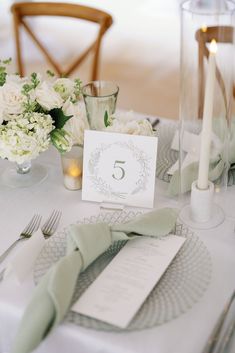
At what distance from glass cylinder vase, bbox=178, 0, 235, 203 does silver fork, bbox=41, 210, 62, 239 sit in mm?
289

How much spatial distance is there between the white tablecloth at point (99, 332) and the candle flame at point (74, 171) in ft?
0.15

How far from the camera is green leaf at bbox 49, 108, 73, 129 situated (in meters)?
1.23

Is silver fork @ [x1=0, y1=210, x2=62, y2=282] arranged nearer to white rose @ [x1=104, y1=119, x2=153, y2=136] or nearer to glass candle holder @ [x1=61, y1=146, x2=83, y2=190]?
glass candle holder @ [x1=61, y1=146, x2=83, y2=190]

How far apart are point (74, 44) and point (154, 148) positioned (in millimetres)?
2396

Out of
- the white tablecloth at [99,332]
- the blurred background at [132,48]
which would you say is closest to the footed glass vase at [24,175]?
the white tablecloth at [99,332]

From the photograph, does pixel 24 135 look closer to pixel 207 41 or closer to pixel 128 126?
pixel 128 126

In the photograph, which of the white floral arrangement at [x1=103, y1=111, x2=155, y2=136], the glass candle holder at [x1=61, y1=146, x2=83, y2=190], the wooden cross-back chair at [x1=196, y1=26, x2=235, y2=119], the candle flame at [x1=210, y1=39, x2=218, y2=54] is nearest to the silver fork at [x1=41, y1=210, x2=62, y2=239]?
the glass candle holder at [x1=61, y1=146, x2=83, y2=190]

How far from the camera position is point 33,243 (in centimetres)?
107

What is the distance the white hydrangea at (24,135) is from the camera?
3.92 ft

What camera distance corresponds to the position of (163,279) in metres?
1.00

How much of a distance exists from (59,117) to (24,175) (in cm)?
22

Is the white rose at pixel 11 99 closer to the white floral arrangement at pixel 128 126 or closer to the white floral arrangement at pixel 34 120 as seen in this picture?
the white floral arrangement at pixel 34 120

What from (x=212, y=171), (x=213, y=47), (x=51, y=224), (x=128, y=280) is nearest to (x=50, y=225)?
(x=51, y=224)

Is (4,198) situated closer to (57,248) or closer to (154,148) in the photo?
(57,248)
